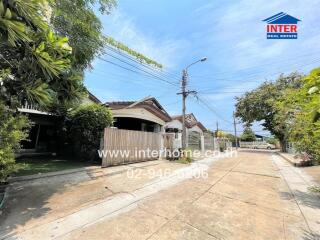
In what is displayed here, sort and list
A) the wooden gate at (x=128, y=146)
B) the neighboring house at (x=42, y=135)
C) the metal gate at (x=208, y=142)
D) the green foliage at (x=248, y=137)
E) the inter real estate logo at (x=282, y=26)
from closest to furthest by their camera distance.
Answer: the wooden gate at (x=128, y=146)
the inter real estate logo at (x=282, y=26)
the neighboring house at (x=42, y=135)
the metal gate at (x=208, y=142)
the green foliage at (x=248, y=137)

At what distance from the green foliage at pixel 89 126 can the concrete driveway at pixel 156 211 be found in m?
2.52

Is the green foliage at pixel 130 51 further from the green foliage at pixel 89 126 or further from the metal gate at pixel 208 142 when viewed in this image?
the metal gate at pixel 208 142

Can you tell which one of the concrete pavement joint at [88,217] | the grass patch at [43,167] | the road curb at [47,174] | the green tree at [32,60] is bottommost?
the concrete pavement joint at [88,217]

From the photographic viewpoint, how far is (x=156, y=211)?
4.45m

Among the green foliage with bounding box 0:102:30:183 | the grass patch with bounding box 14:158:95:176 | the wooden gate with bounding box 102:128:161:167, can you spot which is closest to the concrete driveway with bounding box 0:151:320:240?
the green foliage with bounding box 0:102:30:183

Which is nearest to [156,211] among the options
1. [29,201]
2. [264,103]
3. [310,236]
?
[310,236]

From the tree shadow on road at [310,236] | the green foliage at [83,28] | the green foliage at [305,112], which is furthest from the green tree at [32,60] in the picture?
the tree shadow on road at [310,236]

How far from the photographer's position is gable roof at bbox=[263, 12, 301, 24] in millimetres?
8852

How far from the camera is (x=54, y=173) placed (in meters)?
6.96

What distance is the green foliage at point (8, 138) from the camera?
12.7 feet

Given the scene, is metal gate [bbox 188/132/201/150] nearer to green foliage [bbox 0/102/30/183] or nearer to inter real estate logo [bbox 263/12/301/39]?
inter real estate logo [bbox 263/12/301/39]

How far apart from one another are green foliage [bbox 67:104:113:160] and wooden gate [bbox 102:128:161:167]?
58cm

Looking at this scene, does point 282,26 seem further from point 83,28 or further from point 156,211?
point 156,211

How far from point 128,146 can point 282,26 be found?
371 inches
